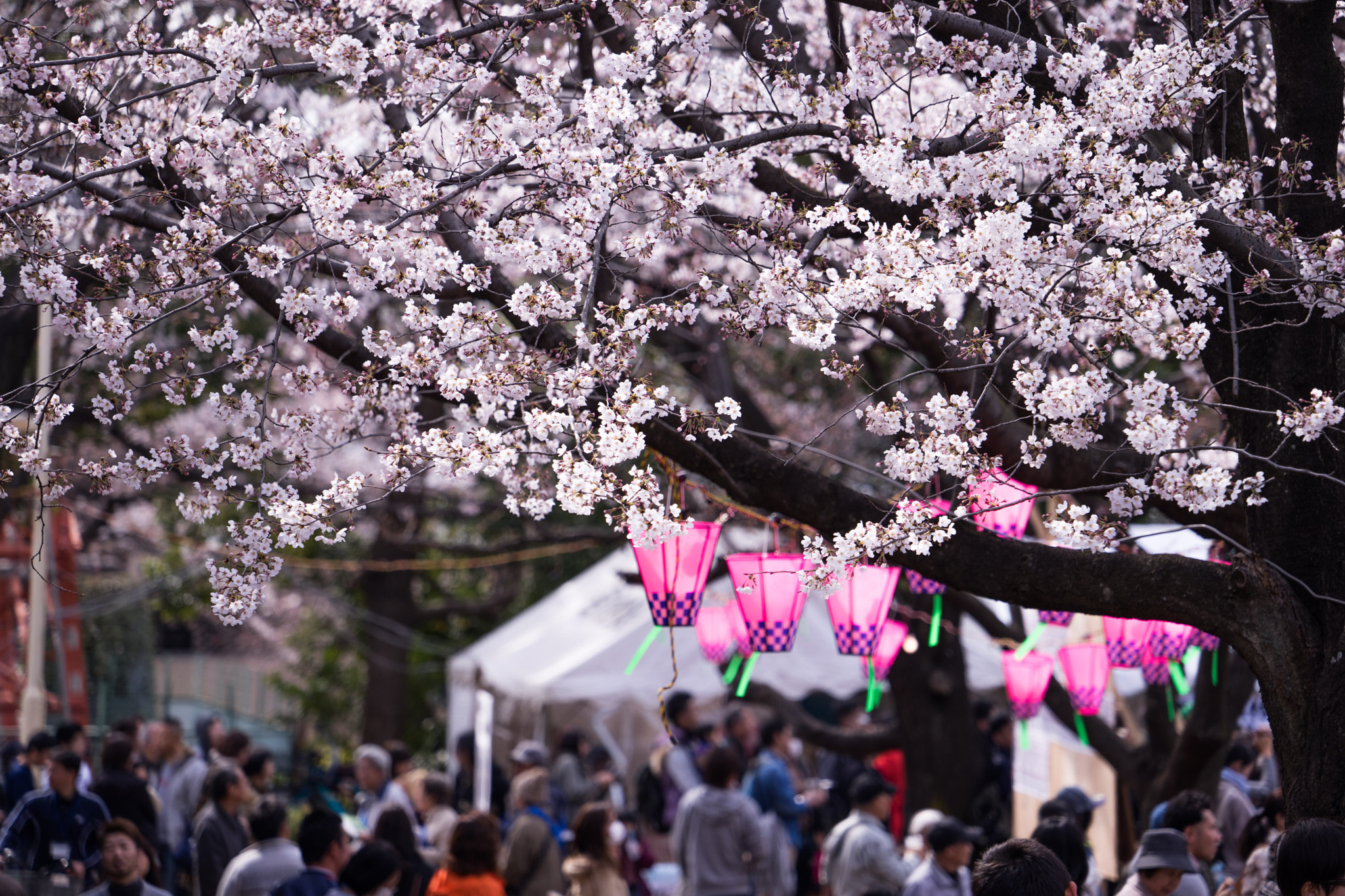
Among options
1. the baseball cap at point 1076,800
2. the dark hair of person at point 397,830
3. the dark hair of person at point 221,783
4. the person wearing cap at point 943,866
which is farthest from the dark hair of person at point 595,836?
the baseball cap at point 1076,800

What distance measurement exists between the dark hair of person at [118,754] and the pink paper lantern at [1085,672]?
6.03 meters

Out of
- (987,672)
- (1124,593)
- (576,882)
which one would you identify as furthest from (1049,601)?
(987,672)

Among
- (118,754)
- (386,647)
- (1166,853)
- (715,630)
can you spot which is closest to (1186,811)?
(1166,853)

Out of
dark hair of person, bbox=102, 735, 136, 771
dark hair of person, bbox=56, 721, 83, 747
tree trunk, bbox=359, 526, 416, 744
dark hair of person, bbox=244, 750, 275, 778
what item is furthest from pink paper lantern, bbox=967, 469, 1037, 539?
tree trunk, bbox=359, 526, 416, 744

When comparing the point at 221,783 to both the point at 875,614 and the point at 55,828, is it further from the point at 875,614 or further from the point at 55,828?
the point at 875,614

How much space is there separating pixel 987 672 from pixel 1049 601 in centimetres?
998

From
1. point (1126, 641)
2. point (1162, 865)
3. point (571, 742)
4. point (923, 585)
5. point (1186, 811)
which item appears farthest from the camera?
point (571, 742)

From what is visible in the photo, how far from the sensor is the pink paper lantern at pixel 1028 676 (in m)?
7.91

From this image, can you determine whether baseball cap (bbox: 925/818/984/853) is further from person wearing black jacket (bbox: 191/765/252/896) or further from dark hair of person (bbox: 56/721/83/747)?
dark hair of person (bbox: 56/721/83/747)

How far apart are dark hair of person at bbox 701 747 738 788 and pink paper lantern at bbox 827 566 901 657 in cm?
243

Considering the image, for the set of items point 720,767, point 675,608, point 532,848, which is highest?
point 675,608

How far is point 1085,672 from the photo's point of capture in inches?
303

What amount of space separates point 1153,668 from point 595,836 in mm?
3269

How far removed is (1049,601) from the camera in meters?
4.12
